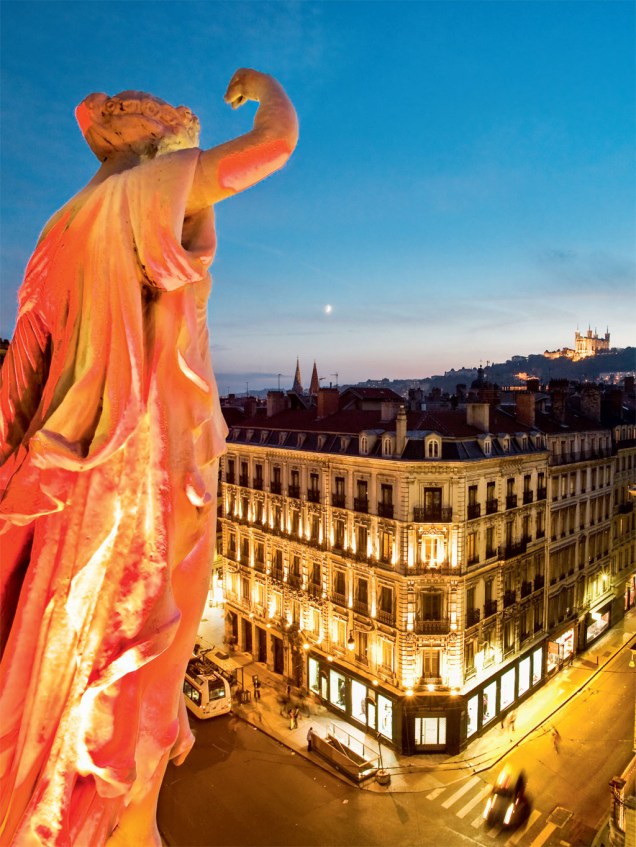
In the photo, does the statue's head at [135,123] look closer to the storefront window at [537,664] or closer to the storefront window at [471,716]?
the storefront window at [471,716]

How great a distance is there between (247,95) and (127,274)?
153 centimetres

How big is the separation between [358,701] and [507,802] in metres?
9.09

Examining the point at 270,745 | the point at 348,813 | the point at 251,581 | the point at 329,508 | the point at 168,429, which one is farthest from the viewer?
the point at 251,581

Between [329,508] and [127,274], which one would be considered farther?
[329,508]

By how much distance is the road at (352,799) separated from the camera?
22391mm

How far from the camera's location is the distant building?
14112cm

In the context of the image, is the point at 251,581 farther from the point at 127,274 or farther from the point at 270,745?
the point at 127,274

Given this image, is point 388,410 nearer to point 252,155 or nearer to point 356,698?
point 356,698

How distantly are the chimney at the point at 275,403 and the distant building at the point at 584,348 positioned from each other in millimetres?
104527

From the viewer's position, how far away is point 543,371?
403ft

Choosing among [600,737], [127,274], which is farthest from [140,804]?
[600,737]

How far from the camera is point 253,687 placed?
1374 inches

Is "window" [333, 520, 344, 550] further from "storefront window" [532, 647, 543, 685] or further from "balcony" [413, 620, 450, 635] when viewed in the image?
"storefront window" [532, 647, 543, 685]

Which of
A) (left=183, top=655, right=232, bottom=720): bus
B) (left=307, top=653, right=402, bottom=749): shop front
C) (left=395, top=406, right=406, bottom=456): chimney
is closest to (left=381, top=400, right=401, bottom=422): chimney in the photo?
(left=395, top=406, right=406, bottom=456): chimney
